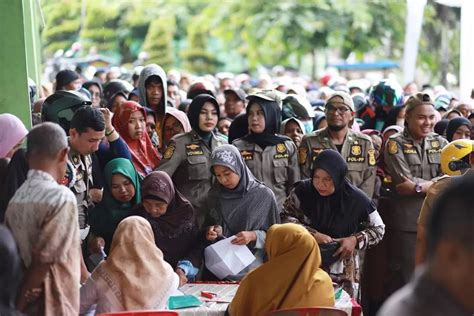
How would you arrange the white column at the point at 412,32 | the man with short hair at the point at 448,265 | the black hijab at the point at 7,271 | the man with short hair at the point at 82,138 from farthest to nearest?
the white column at the point at 412,32 < the man with short hair at the point at 82,138 < the black hijab at the point at 7,271 < the man with short hair at the point at 448,265

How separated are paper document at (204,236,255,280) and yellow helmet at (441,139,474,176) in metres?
1.69

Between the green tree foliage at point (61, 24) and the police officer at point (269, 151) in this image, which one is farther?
the green tree foliage at point (61, 24)

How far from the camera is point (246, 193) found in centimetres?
711

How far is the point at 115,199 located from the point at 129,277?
1596 mm

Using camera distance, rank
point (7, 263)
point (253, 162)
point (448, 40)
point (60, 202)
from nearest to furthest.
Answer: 1. point (7, 263)
2. point (60, 202)
3. point (253, 162)
4. point (448, 40)

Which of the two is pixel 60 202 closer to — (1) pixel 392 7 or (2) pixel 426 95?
(2) pixel 426 95

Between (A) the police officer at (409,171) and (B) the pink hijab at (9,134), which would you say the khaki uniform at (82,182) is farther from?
(A) the police officer at (409,171)

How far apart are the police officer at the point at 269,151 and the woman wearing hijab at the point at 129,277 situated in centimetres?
244

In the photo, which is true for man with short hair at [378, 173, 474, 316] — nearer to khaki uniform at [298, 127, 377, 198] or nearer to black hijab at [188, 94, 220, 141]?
khaki uniform at [298, 127, 377, 198]

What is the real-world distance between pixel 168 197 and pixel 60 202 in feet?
6.58

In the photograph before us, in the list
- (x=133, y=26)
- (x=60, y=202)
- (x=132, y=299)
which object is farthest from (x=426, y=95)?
(x=133, y=26)

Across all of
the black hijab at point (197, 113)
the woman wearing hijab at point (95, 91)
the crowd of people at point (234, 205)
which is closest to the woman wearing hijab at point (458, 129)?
the crowd of people at point (234, 205)

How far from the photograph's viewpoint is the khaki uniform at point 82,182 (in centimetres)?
700

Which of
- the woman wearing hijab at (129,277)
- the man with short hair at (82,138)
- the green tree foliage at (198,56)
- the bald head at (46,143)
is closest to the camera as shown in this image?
the bald head at (46,143)
